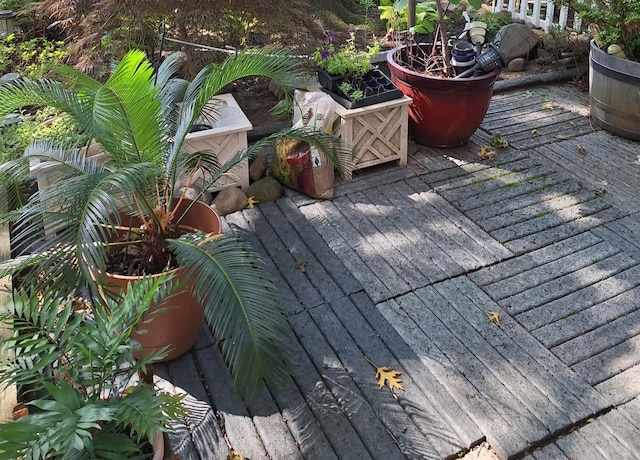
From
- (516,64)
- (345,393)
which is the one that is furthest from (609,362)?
(516,64)

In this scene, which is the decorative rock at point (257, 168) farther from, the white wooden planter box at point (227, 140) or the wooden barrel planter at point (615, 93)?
the wooden barrel planter at point (615, 93)

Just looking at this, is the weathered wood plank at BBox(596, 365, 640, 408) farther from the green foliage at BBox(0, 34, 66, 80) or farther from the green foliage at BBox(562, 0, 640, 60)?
the green foliage at BBox(0, 34, 66, 80)

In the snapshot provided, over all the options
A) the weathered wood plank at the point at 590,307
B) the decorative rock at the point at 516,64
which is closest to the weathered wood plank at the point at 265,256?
the weathered wood plank at the point at 590,307

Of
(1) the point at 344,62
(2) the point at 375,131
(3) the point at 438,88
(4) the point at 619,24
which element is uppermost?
(4) the point at 619,24

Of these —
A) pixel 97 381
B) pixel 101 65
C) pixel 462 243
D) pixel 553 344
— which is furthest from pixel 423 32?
pixel 97 381

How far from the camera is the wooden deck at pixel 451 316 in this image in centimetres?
242

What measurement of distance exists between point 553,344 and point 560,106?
9.50 feet

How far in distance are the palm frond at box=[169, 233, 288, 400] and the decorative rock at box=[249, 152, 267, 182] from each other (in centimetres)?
160

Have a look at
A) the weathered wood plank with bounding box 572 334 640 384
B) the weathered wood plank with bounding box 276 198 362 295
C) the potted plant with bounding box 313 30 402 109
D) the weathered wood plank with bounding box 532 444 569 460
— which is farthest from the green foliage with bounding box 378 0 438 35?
the weathered wood plank with bounding box 532 444 569 460

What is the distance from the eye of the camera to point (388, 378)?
8.69ft

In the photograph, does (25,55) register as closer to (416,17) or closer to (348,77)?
(348,77)

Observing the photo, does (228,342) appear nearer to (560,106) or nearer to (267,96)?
(267,96)

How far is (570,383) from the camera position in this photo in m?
2.61

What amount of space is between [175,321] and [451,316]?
50.1 inches
